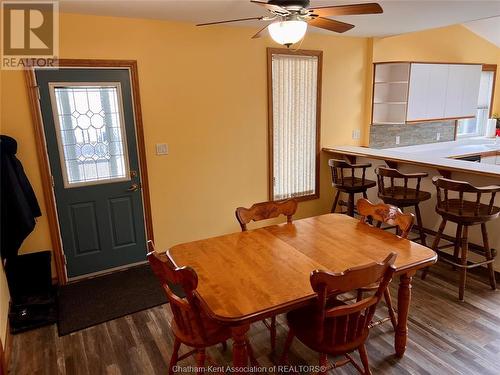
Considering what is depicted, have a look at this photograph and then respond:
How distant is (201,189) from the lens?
3754 millimetres

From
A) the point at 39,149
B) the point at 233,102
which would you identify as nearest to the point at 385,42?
the point at 233,102

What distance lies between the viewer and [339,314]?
159 cm

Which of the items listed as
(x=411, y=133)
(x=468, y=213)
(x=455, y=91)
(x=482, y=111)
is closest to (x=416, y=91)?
(x=411, y=133)

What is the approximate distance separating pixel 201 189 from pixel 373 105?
2.65m

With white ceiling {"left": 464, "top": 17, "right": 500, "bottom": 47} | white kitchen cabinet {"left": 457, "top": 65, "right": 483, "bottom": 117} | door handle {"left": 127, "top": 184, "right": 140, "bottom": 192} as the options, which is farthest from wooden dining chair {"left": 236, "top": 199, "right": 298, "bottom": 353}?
white ceiling {"left": 464, "top": 17, "right": 500, "bottom": 47}

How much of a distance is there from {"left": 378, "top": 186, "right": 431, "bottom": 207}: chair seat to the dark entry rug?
7.39ft

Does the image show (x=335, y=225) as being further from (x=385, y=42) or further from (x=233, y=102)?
(x=385, y=42)

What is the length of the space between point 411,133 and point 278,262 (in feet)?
13.6

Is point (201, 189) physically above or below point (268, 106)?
below

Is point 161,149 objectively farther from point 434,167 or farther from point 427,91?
point 427,91

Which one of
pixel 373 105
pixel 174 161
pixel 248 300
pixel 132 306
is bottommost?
pixel 132 306

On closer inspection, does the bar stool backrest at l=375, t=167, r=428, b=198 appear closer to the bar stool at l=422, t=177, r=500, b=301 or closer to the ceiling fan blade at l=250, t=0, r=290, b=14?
the bar stool at l=422, t=177, r=500, b=301

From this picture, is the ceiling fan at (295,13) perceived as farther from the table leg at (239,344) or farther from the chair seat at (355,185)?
the chair seat at (355,185)

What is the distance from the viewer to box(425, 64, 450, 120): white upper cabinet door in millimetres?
4852
